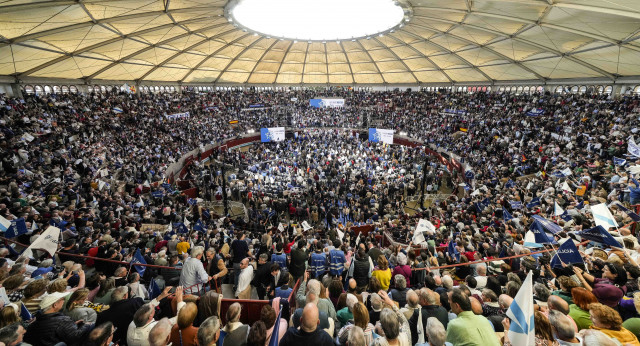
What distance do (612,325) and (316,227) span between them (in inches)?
561

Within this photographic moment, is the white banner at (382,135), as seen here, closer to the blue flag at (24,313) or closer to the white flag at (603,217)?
the white flag at (603,217)

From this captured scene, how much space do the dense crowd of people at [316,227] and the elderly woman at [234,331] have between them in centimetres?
2

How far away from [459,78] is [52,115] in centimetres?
4398

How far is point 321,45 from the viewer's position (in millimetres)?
32844

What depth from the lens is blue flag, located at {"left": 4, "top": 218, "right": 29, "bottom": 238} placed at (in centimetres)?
814

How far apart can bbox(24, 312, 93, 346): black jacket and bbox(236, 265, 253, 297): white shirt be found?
2625mm

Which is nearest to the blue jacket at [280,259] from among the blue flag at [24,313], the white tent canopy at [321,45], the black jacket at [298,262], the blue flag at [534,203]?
the black jacket at [298,262]

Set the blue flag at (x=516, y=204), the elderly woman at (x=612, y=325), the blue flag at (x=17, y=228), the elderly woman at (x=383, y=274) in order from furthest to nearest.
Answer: the blue flag at (x=516, y=204) < the blue flag at (x=17, y=228) < the elderly woman at (x=383, y=274) < the elderly woman at (x=612, y=325)

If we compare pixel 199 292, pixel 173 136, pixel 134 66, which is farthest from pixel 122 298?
pixel 134 66

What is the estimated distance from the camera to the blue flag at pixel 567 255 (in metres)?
5.73

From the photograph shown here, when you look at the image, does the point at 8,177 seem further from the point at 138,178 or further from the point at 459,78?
the point at 459,78

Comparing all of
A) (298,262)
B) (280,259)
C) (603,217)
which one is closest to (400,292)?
(298,262)

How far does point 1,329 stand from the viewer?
3.10 metres

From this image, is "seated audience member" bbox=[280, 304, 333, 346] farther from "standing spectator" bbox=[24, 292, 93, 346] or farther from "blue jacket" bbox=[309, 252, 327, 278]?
"blue jacket" bbox=[309, 252, 327, 278]
